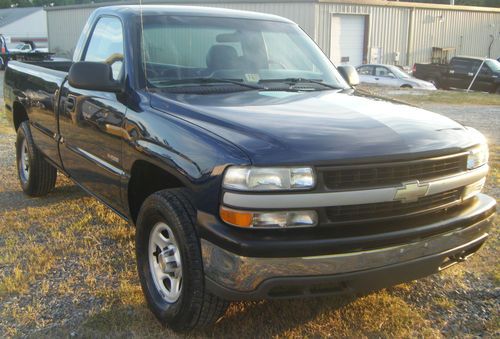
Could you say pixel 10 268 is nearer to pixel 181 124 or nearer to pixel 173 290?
pixel 173 290

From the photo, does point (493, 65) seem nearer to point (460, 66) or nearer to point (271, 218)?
point (460, 66)

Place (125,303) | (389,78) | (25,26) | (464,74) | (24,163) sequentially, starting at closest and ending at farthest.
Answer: (125,303)
(24,163)
(389,78)
(464,74)
(25,26)

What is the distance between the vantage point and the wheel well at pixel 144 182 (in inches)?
129

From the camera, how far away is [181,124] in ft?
9.56

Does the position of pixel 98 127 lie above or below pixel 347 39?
below

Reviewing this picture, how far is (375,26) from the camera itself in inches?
1206

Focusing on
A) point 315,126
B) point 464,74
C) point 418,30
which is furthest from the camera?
point 418,30

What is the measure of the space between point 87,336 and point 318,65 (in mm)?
2651

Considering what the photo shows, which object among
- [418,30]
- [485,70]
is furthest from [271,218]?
[418,30]

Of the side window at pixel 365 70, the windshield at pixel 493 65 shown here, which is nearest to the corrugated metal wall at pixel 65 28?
the side window at pixel 365 70

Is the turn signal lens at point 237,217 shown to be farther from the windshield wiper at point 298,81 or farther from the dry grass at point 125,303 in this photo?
the windshield wiper at point 298,81

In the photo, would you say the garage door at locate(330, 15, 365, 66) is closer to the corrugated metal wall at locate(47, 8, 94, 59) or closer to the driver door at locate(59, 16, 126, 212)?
the corrugated metal wall at locate(47, 8, 94, 59)

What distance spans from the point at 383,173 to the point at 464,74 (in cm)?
2127

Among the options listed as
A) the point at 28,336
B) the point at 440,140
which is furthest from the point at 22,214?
the point at 440,140
